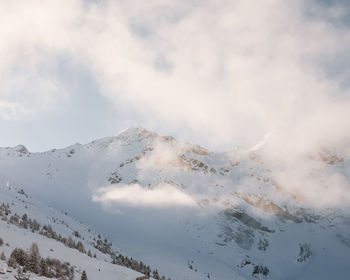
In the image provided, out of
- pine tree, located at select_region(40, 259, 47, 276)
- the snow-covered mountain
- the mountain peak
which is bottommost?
pine tree, located at select_region(40, 259, 47, 276)

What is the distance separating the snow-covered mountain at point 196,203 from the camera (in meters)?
62.3

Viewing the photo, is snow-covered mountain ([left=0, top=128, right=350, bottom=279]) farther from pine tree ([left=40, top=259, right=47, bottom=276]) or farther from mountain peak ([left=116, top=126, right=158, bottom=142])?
pine tree ([left=40, top=259, right=47, bottom=276])

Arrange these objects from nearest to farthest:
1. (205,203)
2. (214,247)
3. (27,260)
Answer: (27,260) < (214,247) < (205,203)

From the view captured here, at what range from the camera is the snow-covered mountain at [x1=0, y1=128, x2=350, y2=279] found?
204ft

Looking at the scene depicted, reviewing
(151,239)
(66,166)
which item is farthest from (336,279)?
(66,166)

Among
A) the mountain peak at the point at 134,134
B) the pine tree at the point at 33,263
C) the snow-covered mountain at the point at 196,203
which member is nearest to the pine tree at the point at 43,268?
the pine tree at the point at 33,263

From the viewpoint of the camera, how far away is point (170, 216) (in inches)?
2872

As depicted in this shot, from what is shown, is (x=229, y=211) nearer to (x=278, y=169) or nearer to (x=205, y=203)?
(x=205, y=203)

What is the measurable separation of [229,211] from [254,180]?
2351 centimetres

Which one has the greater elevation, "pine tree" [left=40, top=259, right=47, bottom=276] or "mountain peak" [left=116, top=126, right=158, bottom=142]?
"mountain peak" [left=116, top=126, right=158, bottom=142]

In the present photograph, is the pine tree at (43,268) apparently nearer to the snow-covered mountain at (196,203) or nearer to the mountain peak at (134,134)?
the snow-covered mountain at (196,203)

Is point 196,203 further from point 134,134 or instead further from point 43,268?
point 43,268

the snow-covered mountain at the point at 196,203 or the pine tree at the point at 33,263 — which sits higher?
the snow-covered mountain at the point at 196,203

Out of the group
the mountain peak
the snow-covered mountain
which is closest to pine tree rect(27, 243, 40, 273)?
the snow-covered mountain
